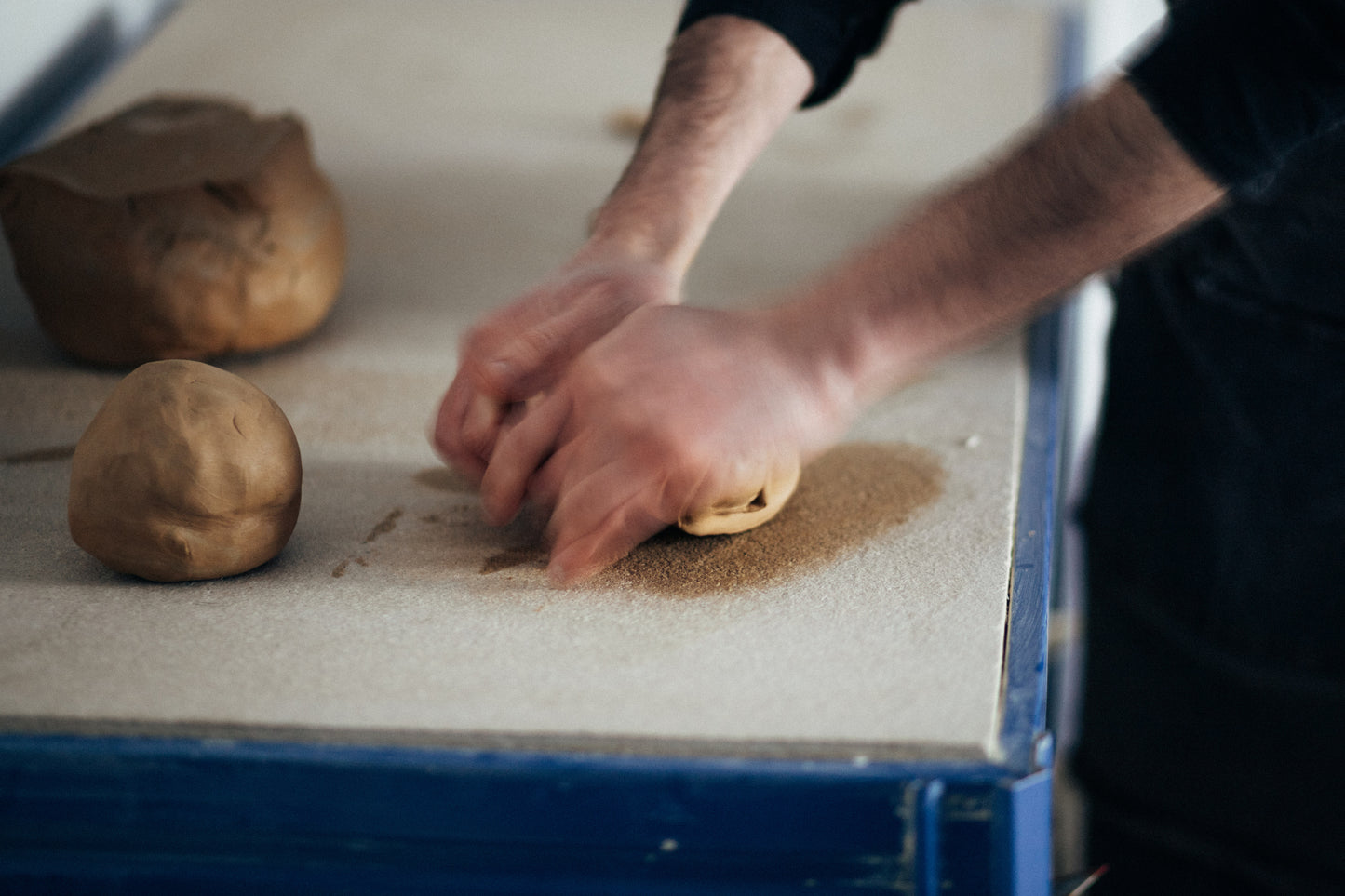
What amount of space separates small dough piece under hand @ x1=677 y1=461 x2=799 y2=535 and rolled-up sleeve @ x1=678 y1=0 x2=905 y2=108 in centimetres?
46

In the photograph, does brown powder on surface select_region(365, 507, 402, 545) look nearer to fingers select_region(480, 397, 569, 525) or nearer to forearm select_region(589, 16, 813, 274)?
fingers select_region(480, 397, 569, 525)

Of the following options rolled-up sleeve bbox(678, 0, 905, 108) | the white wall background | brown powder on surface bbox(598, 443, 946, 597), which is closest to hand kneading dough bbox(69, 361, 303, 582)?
brown powder on surface bbox(598, 443, 946, 597)

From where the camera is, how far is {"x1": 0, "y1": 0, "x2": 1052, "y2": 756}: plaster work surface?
2.27 feet

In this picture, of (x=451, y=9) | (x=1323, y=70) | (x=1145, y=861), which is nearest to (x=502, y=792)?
(x=1323, y=70)

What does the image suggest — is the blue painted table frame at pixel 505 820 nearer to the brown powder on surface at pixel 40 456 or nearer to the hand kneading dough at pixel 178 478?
the hand kneading dough at pixel 178 478

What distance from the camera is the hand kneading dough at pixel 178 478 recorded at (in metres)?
0.79

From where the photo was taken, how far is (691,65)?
1100 mm

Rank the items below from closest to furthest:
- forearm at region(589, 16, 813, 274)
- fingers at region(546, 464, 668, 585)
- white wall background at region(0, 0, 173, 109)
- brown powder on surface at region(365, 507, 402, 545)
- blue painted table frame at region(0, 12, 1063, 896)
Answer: blue painted table frame at region(0, 12, 1063, 896) → fingers at region(546, 464, 668, 585) → brown powder on surface at region(365, 507, 402, 545) → forearm at region(589, 16, 813, 274) → white wall background at region(0, 0, 173, 109)

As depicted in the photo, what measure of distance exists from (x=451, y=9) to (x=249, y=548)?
1559 millimetres

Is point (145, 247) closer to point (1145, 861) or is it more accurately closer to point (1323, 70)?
point (1323, 70)

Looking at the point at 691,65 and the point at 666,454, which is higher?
the point at 691,65

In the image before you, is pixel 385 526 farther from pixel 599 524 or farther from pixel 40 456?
pixel 40 456

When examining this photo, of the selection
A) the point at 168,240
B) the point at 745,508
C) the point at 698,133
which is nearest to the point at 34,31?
the point at 168,240

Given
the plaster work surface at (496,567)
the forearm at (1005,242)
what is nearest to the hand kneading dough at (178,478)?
the plaster work surface at (496,567)
